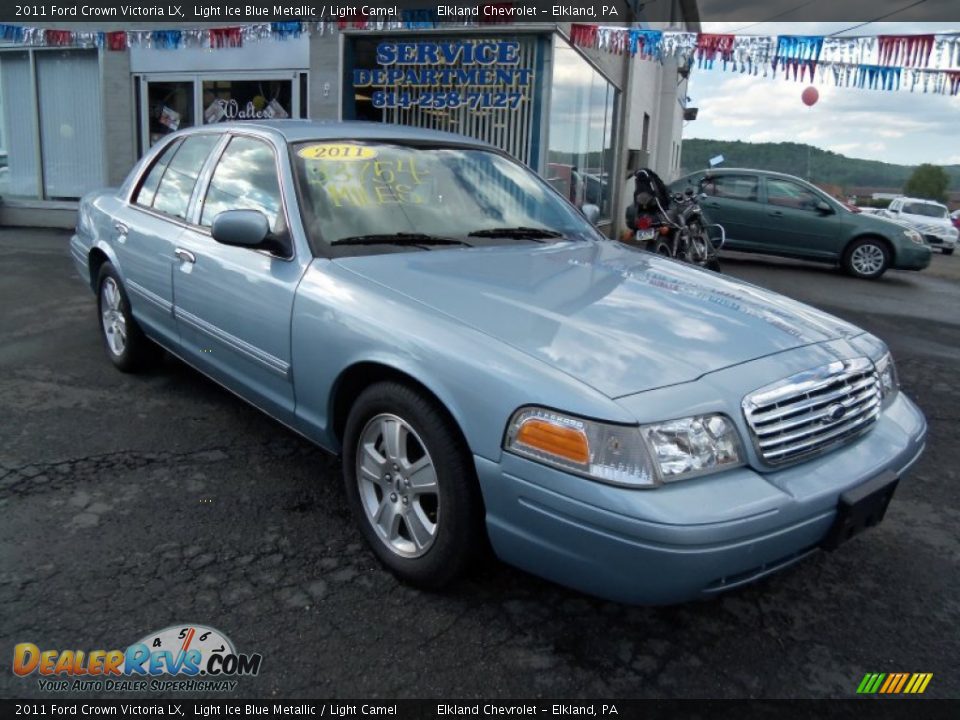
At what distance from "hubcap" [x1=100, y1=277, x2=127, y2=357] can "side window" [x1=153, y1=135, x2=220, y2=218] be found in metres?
0.74

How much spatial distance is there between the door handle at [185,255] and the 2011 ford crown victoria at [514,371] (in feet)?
0.06

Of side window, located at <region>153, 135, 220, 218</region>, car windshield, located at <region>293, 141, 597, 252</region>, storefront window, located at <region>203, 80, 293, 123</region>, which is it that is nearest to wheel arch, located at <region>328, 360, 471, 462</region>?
car windshield, located at <region>293, 141, 597, 252</region>

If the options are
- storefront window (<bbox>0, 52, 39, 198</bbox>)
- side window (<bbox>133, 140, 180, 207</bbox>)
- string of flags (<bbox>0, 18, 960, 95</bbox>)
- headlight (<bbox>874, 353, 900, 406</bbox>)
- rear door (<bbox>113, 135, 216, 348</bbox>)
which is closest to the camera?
headlight (<bbox>874, 353, 900, 406</bbox>)

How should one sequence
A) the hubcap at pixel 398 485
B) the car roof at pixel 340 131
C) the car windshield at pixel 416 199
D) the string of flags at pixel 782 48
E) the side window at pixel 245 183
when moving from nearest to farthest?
the hubcap at pixel 398 485, the car windshield at pixel 416 199, the side window at pixel 245 183, the car roof at pixel 340 131, the string of flags at pixel 782 48

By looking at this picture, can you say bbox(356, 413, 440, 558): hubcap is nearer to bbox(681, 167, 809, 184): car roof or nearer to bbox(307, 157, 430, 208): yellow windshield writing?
bbox(307, 157, 430, 208): yellow windshield writing

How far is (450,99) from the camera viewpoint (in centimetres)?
1029

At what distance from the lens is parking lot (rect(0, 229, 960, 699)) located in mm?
2289

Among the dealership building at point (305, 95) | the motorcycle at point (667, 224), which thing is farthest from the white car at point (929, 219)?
the motorcycle at point (667, 224)

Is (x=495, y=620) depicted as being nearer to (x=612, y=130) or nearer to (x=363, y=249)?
(x=363, y=249)

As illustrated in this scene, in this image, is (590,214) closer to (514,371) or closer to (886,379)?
(886,379)

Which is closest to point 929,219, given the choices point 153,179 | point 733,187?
point 733,187

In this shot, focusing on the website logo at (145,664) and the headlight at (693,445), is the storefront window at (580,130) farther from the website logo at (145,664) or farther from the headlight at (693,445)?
the website logo at (145,664)

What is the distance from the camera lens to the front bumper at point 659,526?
2.02 meters

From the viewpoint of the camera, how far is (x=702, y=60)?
9.18 meters
